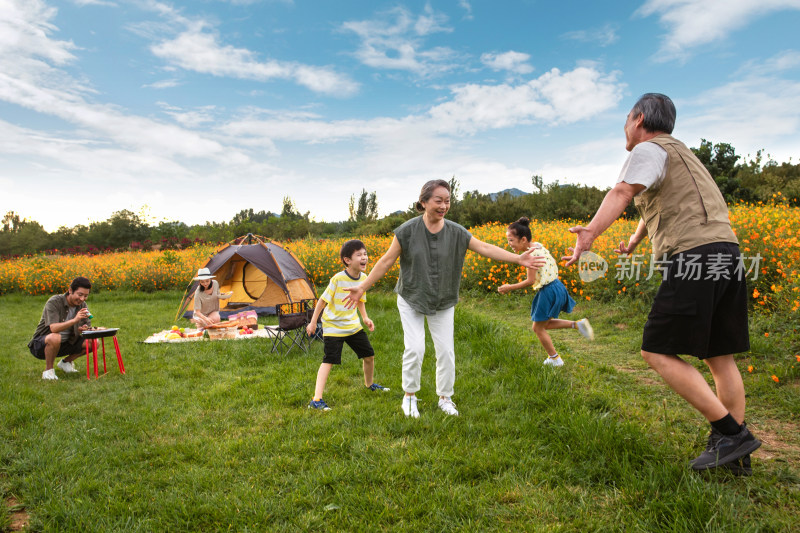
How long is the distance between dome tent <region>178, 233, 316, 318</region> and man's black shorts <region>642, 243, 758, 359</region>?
321 inches

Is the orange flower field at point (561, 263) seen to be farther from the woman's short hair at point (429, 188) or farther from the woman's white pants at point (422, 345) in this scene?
the woman's short hair at point (429, 188)

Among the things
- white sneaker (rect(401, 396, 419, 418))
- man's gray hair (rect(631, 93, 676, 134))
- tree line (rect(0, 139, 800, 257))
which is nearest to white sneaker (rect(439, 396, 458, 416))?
white sneaker (rect(401, 396, 419, 418))

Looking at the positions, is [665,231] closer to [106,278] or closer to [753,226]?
[753,226]

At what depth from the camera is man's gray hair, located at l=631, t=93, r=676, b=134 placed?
109 inches

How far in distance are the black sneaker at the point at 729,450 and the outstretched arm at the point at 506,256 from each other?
5.06 ft

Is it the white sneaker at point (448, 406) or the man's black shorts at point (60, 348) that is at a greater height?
the man's black shorts at point (60, 348)

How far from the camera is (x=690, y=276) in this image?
2.55 m

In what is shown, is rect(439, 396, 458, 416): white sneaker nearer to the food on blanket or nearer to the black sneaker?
the black sneaker

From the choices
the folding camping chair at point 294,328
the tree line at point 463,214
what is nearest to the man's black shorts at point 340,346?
the folding camping chair at point 294,328

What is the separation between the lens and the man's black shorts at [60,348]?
6.00 meters

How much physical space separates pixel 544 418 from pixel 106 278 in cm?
1710

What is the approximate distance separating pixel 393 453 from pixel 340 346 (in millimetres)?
1575

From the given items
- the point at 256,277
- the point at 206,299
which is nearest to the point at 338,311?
the point at 206,299

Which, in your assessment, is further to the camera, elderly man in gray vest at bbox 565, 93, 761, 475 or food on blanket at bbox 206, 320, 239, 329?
food on blanket at bbox 206, 320, 239, 329
